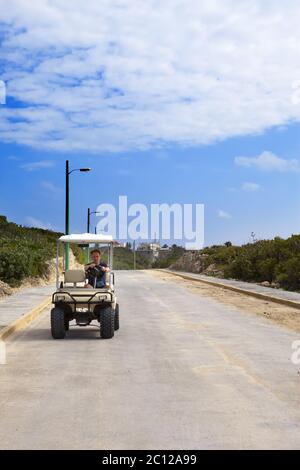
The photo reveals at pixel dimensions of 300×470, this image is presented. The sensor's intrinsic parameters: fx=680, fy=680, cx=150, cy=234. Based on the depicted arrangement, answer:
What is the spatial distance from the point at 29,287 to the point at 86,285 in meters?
19.7

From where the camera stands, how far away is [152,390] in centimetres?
873

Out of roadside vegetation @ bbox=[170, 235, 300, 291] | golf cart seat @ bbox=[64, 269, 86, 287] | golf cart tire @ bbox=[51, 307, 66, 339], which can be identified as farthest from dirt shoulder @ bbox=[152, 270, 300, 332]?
roadside vegetation @ bbox=[170, 235, 300, 291]

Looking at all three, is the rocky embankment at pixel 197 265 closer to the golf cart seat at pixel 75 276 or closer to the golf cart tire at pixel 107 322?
the golf cart seat at pixel 75 276

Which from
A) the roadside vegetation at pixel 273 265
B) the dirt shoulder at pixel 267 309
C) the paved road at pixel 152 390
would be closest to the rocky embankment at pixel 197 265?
the roadside vegetation at pixel 273 265

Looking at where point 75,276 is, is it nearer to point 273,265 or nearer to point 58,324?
point 58,324

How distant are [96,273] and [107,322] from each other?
124 centimetres

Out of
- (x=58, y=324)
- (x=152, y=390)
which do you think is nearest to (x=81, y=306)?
(x=58, y=324)

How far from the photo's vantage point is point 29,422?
7.04m

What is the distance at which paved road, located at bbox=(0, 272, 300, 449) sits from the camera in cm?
648

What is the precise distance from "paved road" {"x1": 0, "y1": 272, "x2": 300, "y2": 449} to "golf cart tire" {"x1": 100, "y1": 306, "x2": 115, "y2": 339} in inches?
10.3

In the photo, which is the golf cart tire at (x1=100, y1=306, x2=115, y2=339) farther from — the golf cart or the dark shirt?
the dark shirt

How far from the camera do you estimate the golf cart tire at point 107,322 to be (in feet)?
46.2

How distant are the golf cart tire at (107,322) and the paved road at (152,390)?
10.3 inches
